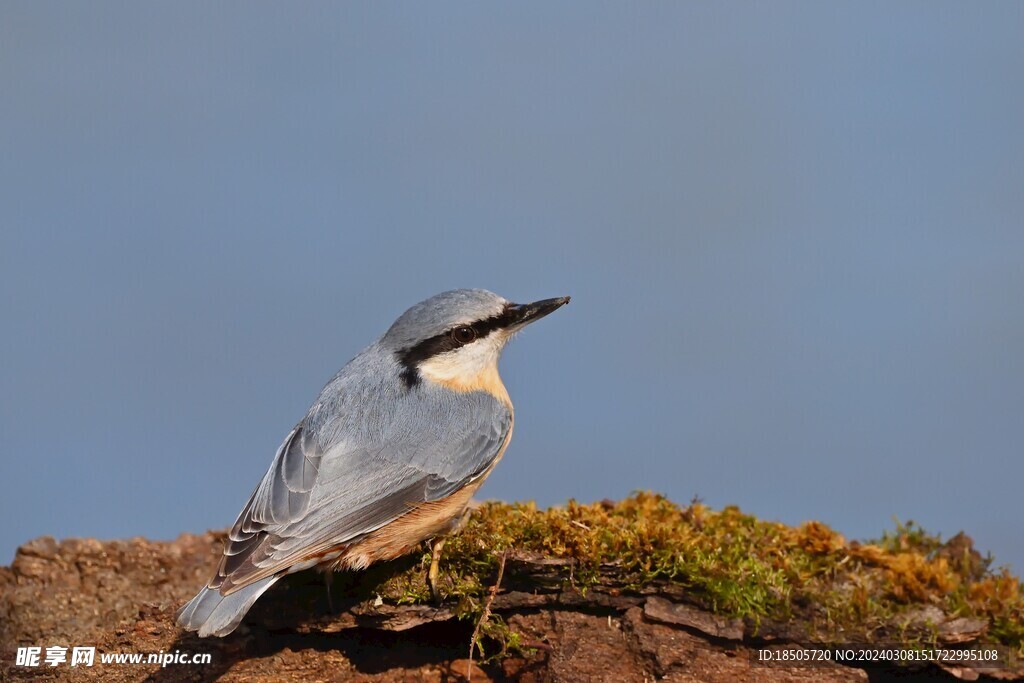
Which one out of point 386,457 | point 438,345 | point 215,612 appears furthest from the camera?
point 438,345

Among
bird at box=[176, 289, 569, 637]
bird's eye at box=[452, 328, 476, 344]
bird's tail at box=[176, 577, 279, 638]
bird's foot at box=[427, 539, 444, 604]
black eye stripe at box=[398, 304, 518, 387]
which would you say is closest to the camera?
bird's tail at box=[176, 577, 279, 638]

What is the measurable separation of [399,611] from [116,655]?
1334mm

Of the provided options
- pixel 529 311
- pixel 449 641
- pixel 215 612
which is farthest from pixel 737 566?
pixel 215 612

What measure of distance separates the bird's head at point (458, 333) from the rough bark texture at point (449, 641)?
1.13m

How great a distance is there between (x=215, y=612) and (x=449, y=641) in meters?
A: 1.09

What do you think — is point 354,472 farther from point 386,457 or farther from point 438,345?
point 438,345

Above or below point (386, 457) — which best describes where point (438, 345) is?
above

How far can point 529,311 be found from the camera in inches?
226

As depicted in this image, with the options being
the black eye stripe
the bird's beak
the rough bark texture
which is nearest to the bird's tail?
the rough bark texture

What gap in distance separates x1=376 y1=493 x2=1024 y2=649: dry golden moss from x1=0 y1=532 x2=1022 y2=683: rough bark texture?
0.31 feet

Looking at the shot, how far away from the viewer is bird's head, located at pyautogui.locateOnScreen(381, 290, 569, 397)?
5.61 meters

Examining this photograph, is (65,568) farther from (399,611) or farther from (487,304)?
(487,304)

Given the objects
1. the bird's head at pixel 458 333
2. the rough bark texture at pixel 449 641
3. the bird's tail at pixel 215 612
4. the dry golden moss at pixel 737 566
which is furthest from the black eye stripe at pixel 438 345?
the bird's tail at pixel 215 612

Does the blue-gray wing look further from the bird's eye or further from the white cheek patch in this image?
the bird's eye
